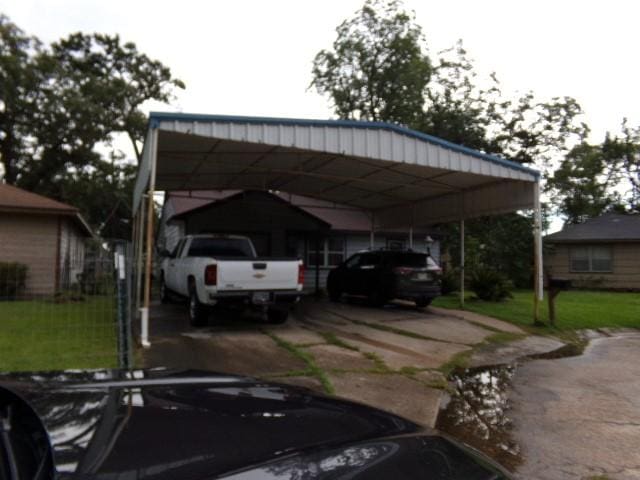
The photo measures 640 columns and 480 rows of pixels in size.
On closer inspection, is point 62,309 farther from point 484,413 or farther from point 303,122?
point 484,413

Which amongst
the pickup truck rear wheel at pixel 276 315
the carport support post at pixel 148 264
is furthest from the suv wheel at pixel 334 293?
the carport support post at pixel 148 264

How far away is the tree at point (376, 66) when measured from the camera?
33.3 meters

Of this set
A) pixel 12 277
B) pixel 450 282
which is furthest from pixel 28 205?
pixel 450 282

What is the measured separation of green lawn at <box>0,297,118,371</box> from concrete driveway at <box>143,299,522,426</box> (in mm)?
801

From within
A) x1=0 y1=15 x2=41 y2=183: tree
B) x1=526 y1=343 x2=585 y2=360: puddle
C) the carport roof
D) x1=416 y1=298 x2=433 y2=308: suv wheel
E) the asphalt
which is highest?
x1=0 y1=15 x2=41 y2=183: tree

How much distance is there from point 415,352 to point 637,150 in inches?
1501

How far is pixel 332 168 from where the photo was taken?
43.7 feet

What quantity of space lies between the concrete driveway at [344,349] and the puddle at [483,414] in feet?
0.74

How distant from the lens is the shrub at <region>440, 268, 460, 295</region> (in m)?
18.6

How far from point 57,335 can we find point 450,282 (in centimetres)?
1317

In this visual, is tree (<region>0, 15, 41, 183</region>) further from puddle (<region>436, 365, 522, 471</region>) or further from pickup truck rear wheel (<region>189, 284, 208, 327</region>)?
puddle (<region>436, 365, 522, 471</region>)

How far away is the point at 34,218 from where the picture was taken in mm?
16719

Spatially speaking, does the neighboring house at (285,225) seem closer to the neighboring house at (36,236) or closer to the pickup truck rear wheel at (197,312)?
the neighboring house at (36,236)

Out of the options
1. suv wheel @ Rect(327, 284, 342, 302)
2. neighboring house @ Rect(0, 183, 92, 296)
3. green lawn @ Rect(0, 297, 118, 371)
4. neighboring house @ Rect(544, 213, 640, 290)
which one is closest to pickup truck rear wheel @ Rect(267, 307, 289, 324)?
green lawn @ Rect(0, 297, 118, 371)
